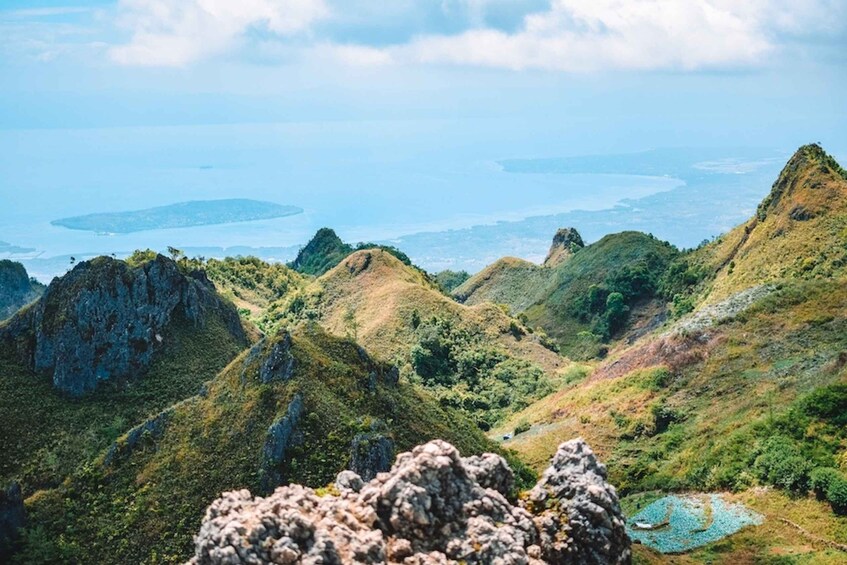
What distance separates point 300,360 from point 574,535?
25690 mm

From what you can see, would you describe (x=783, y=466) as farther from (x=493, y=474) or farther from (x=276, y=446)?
(x=493, y=474)

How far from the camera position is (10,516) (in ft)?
136

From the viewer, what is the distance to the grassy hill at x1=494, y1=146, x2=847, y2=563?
43.1 m

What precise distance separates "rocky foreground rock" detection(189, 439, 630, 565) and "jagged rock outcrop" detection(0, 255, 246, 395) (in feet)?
128

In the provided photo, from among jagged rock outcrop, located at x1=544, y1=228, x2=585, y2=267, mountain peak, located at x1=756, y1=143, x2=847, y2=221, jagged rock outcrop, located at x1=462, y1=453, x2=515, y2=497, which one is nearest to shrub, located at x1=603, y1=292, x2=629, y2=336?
mountain peak, located at x1=756, y1=143, x2=847, y2=221

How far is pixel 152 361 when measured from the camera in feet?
194

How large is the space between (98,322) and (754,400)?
4591 cm

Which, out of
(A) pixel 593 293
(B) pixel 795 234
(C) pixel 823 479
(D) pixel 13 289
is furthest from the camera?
(A) pixel 593 293

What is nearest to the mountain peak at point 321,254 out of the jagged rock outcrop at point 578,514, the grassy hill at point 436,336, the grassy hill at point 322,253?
the grassy hill at point 322,253

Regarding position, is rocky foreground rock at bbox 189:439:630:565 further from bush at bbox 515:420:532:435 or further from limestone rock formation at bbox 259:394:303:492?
bush at bbox 515:420:532:435

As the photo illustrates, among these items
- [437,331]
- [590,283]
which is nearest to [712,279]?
[590,283]

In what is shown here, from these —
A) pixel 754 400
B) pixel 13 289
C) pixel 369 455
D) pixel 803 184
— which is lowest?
pixel 754 400

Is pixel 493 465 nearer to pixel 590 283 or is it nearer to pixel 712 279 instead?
pixel 712 279

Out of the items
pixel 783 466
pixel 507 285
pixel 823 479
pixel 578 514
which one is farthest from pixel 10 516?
pixel 507 285
